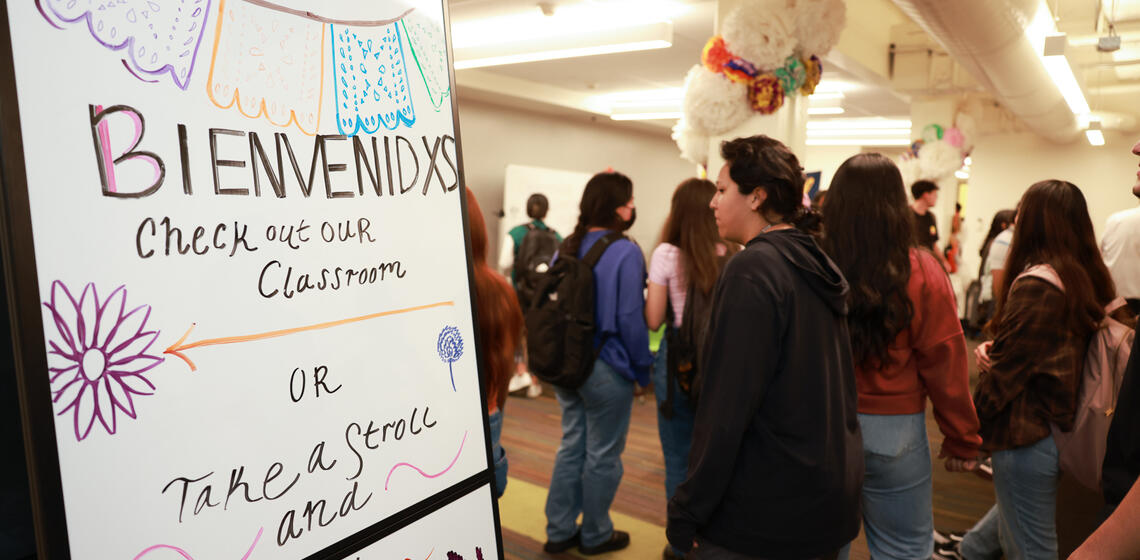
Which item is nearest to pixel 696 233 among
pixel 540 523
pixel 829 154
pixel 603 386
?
pixel 603 386

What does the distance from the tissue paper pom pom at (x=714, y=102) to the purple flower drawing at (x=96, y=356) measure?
273cm

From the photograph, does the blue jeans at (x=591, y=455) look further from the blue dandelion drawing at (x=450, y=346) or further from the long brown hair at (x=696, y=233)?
the blue dandelion drawing at (x=450, y=346)

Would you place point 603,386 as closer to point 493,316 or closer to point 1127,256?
point 493,316

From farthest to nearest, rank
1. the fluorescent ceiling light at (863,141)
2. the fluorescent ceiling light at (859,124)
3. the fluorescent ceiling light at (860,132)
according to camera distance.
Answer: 1. the fluorescent ceiling light at (863,141)
2. the fluorescent ceiling light at (860,132)
3. the fluorescent ceiling light at (859,124)

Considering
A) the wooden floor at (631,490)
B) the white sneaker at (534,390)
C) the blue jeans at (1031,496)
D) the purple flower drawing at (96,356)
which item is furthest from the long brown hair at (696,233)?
the white sneaker at (534,390)

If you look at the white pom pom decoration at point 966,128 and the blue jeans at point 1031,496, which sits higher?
the white pom pom decoration at point 966,128

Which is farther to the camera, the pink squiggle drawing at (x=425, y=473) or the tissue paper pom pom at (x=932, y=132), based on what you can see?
the tissue paper pom pom at (x=932, y=132)

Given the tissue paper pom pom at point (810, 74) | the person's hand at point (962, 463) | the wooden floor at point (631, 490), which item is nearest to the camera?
the person's hand at point (962, 463)

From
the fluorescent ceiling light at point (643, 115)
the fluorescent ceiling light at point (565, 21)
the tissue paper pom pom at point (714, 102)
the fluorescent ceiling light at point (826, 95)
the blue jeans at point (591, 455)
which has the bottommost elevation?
the blue jeans at point (591, 455)

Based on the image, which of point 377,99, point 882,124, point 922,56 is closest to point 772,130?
point 377,99

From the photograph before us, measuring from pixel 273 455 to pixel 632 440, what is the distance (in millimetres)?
3421

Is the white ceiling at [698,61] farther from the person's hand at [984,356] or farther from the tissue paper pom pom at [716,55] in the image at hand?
the person's hand at [984,356]

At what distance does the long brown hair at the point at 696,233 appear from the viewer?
2377 millimetres

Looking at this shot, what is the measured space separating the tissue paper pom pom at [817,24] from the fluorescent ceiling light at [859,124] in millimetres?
6332
